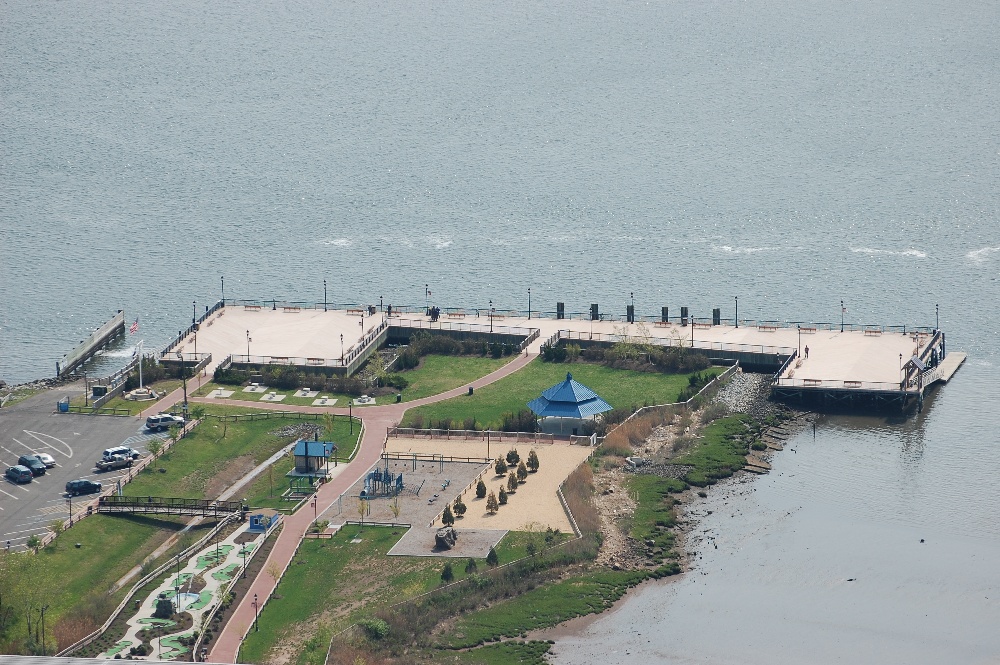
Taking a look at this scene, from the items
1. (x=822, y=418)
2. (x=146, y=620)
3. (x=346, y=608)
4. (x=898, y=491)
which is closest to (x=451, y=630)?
(x=346, y=608)

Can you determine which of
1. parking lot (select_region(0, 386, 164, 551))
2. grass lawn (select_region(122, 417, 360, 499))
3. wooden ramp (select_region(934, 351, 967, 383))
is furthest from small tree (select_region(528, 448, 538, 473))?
wooden ramp (select_region(934, 351, 967, 383))

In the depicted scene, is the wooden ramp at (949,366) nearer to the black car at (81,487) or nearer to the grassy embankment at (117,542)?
the grassy embankment at (117,542)

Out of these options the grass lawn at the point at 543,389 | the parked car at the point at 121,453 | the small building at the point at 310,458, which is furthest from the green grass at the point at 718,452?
the parked car at the point at 121,453

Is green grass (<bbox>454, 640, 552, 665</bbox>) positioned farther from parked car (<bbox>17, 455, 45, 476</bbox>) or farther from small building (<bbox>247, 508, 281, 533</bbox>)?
parked car (<bbox>17, 455, 45, 476</bbox>)

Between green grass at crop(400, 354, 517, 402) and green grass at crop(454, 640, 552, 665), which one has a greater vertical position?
green grass at crop(400, 354, 517, 402)

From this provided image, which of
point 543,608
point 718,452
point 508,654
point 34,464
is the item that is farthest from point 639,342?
point 508,654

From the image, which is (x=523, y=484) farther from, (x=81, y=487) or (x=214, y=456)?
(x=81, y=487)
